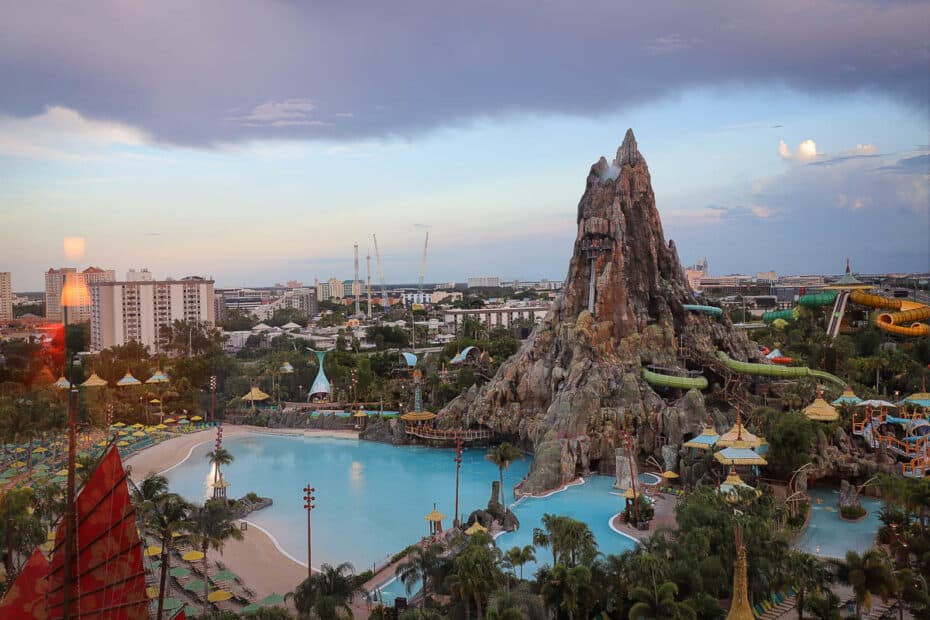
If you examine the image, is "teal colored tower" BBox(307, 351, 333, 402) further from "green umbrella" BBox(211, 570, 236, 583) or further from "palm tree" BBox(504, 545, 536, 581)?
"palm tree" BBox(504, 545, 536, 581)

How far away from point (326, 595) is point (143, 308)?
6942 centimetres

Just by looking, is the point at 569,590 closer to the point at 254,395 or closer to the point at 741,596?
the point at 741,596

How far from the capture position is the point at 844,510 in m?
26.8

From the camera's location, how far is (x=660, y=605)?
1537 cm

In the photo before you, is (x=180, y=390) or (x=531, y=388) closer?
(x=531, y=388)

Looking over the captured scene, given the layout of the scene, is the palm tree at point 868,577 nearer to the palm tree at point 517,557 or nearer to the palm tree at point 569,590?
the palm tree at point 569,590

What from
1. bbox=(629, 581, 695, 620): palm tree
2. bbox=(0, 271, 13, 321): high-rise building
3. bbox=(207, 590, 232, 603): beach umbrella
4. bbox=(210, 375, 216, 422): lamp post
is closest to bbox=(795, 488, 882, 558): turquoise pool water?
bbox=(629, 581, 695, 620): palm tree

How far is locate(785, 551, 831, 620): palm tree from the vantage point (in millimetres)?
17203

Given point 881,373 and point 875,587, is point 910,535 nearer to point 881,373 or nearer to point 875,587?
point 875,587

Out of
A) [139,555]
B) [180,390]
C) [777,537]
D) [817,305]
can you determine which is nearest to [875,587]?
[777,537]

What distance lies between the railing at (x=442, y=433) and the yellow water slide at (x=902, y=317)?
3195cm

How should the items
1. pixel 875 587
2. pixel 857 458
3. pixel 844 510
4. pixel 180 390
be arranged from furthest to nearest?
pixel 180 390 → pixel 857 458 → pixel 844 510 → pixel 875 587

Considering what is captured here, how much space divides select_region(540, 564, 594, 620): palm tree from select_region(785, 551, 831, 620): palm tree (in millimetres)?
5184

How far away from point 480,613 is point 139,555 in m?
7.82
